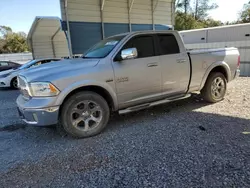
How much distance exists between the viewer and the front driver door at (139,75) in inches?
150

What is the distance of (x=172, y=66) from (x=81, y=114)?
226 cm

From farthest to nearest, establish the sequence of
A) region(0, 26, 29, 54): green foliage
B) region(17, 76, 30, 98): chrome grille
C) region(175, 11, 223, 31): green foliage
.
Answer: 1. region(175, 11, 223, 31): green foliage
2. region(0, 26, 29, 54): green foliage
3. region(17, 76, 30, 98): chrome grille

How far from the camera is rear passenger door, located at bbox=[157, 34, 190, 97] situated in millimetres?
4305

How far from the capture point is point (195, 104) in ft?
17.6

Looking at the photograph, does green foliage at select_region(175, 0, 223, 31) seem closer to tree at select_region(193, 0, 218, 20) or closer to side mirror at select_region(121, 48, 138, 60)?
tree at select_region(193, 0, 218, 20)

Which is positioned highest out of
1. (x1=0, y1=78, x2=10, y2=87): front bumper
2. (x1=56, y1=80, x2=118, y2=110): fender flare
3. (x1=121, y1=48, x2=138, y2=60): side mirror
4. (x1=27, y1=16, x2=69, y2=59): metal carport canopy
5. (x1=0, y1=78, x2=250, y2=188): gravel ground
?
(x1=27, y1=16, x2=69, y2=59): metal carport canopy

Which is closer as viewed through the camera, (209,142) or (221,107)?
(209,142)

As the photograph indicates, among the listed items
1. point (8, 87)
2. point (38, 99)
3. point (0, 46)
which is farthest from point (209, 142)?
point (0, 46)

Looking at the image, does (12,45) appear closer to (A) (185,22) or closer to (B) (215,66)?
(A) (185,22)

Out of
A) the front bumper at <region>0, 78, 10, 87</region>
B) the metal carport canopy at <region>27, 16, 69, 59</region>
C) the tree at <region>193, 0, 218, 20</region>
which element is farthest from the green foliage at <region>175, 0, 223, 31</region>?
the front bumper at <region>0, 78, 10, 87</region>

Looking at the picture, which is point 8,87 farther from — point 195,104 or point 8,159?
point 195,104

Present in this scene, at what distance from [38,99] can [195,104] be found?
401 centimetres

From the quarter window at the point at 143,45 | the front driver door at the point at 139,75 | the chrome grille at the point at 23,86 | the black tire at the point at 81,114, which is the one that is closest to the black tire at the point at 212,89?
the front driver door at the point at 139,75

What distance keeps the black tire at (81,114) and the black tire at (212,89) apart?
2904 mm
